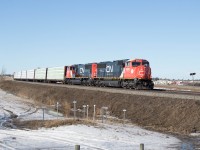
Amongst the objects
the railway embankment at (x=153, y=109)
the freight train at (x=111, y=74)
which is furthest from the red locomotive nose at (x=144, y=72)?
the railway embankment at (x=153, y=109)

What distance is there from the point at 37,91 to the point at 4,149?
47.0 m

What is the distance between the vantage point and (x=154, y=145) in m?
18.9

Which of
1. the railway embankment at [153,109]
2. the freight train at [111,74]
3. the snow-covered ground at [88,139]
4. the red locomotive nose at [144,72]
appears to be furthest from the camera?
the freight train at [111,74]

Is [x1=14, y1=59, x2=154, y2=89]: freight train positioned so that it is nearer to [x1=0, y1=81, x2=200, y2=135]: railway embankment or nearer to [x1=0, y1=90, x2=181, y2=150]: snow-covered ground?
[x1=0, y1=81, x2=200, y2=135]: railway embankment

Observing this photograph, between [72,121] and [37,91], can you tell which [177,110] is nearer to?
[72,121]

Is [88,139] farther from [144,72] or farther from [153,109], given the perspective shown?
[144,72]

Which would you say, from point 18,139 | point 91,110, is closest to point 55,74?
point 91,110

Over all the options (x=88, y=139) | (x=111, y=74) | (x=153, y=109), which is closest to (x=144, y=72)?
(x=111, y=74)

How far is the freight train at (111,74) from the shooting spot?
1626 inches

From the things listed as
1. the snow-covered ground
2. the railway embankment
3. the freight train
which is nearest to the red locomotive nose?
the freight train

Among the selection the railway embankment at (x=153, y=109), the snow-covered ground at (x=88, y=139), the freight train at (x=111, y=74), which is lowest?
the snow-covered ground at (x=88, y=139)

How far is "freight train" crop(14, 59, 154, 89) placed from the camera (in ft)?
136

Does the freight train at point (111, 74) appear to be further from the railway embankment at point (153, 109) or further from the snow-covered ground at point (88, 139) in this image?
the snow-covered ground at point (88, 139)

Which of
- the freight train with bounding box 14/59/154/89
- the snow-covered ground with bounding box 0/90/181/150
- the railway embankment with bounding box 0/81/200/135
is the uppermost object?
the freight train with bounding box 14/59/154/89
